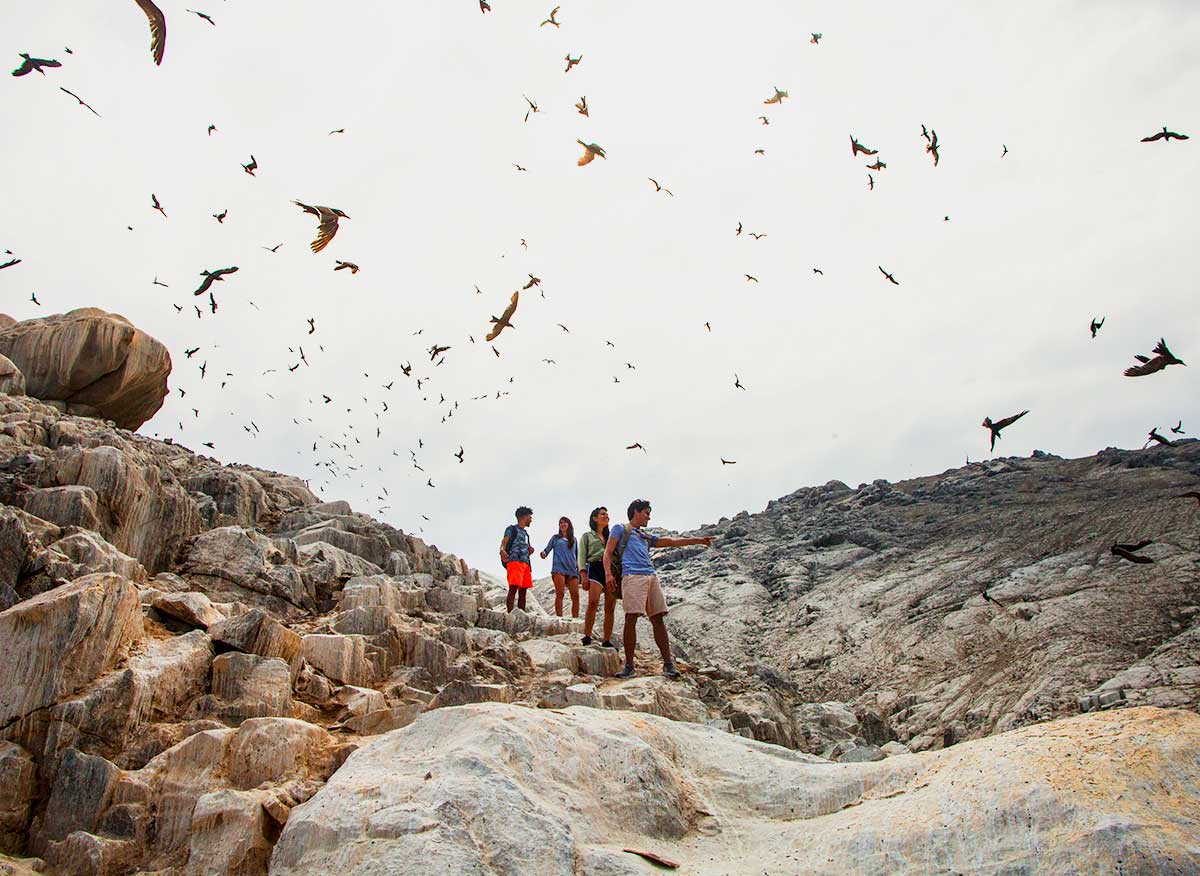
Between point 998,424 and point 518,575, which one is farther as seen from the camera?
point 518,575

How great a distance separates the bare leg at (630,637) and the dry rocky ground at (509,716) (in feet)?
0.83

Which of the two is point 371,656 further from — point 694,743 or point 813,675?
point 813,675

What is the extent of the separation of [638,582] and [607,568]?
45 cm

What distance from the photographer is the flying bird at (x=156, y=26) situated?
22.8 ft

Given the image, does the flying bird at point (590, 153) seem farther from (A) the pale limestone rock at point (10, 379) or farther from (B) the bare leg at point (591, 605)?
(A) the pale limestone rock at point (10, 379)

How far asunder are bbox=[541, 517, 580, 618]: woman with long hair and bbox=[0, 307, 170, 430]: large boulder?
1230 centimetres

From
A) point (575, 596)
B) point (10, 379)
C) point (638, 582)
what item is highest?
point (10, 379)

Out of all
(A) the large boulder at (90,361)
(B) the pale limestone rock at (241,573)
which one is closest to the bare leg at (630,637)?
(B) the pale limestone rock at (241,573)

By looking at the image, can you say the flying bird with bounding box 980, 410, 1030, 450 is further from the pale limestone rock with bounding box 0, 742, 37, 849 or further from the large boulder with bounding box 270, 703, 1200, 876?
the pale limestone rock with bounding box 0, 742, 37, 849

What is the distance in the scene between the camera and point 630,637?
9484 mm

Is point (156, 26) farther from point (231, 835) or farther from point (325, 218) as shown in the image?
point (231, 835)

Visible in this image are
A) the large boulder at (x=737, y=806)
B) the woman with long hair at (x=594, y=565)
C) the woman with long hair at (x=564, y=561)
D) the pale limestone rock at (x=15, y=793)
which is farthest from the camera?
the woman with long hair at (x=564, y=561)

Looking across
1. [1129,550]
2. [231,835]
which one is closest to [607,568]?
[231,835]

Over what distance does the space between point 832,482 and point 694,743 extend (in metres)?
19.8
